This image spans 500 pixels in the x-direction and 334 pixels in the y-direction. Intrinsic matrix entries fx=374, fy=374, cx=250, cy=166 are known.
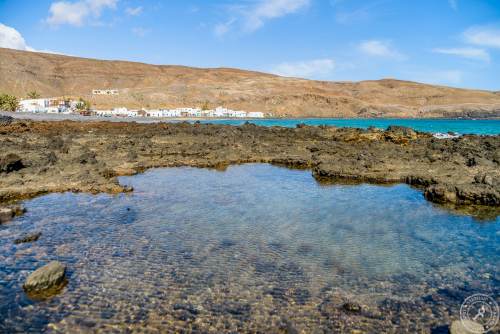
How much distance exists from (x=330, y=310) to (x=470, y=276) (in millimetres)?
4318

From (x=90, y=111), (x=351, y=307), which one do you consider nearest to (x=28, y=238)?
(x=351, y=307)

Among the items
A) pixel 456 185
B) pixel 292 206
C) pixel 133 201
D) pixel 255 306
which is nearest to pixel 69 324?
pixel 255 306

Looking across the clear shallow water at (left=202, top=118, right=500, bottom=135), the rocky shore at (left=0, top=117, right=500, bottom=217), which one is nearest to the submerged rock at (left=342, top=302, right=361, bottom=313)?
the rocky shore at (left=0, top=117, right=500, bottom=217)

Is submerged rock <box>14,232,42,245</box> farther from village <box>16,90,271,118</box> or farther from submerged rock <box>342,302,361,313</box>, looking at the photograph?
village <box>16,90,271,118</box>

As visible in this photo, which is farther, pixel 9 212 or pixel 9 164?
pixel 9 164

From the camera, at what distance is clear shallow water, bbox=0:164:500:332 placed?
7.77m

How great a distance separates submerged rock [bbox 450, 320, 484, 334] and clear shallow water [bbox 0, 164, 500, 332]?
0.39 meters

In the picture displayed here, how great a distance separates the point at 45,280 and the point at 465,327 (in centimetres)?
899

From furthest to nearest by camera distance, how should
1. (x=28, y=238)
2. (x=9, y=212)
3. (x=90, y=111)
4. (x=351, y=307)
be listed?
(x=90, y=111) < (x=9, y=212) < (x=28, y=238) < (x=351, y=307)

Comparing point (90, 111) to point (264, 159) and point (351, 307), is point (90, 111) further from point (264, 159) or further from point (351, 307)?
point (351, 307)

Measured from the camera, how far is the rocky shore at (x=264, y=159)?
1736 centimetres

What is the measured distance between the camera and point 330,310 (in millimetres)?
8055

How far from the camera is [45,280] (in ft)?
28.2

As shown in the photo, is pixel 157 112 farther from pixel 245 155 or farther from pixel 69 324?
pixel 69 324
